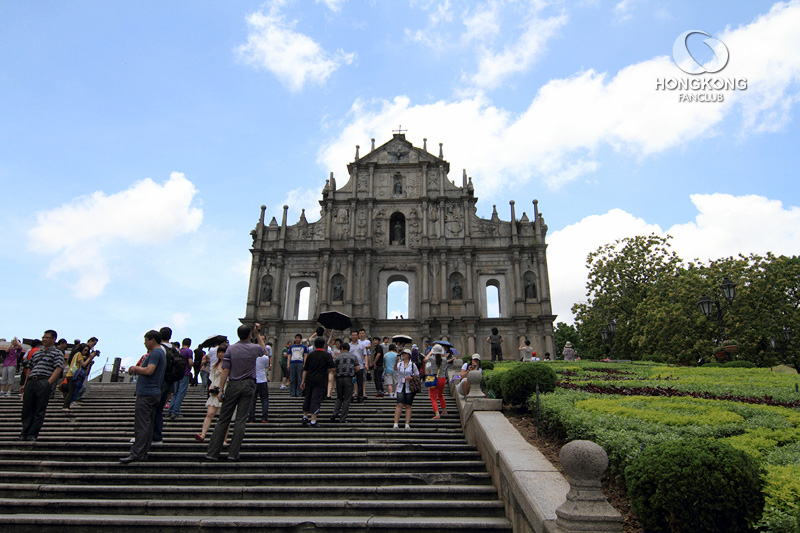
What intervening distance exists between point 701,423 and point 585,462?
11.7 ft

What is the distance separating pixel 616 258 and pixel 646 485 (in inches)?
1337

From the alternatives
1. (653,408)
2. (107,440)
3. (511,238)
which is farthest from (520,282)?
(107,440)

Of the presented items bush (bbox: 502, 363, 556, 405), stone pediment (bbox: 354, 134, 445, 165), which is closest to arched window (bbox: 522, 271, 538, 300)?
stone pediment (bbox: 354, 134, 445, 165)

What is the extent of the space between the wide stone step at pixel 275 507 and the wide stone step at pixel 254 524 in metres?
0.12

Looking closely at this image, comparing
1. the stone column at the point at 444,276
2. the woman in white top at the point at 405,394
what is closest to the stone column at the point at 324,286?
the stone column at the point at 444,276

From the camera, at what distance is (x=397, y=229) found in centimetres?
3409

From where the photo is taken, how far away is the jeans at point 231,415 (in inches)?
288

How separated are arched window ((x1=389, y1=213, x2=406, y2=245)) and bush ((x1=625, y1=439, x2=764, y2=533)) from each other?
97.4 feet

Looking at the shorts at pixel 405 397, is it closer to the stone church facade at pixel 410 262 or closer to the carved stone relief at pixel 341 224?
the stone church facade at pixel 410 262

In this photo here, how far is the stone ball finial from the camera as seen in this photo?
12.7 ft

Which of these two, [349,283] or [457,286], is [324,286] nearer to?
[349,283]

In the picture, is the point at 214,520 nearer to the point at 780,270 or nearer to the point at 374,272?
the point at 374,272

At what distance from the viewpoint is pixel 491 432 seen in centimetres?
716

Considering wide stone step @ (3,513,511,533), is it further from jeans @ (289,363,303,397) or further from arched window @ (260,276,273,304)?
arched window @ (260,276,273,304)
